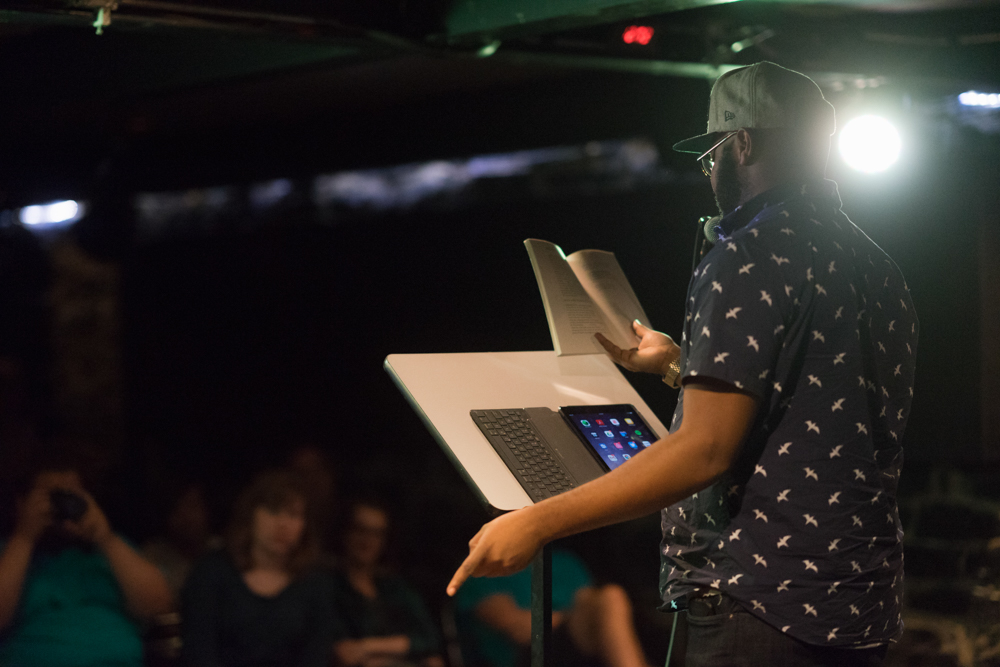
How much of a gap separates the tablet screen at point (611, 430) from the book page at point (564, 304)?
12cm

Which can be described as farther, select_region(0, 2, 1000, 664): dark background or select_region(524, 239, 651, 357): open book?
select_region(0, 2, 1000, 664): dark background

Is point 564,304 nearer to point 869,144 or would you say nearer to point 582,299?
point 582,299

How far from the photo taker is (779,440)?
1217 millimetres

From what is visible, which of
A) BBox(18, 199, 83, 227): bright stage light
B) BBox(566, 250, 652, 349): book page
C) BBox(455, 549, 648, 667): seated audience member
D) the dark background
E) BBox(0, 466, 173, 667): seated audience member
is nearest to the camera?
BBox(566, 250, 652, 349): book page

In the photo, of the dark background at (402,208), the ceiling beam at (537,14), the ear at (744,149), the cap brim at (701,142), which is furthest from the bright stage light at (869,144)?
the ear at (744,149)

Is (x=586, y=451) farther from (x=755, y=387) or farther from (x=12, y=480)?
(x=12, y=480)

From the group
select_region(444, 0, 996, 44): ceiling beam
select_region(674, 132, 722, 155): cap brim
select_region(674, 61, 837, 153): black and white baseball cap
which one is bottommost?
select_region(674, 132, 722, 155): cap brim

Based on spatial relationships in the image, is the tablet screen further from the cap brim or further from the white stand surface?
the cap brim

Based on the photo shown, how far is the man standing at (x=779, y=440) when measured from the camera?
1163 mm

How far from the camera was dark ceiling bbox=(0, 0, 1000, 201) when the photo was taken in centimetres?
241

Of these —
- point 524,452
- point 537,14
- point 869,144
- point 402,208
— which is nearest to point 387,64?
point 402,208

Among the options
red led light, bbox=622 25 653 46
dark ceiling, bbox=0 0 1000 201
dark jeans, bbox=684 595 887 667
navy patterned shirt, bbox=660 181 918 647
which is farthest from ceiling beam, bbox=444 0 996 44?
dark jeans, bbox=684 595 887 667

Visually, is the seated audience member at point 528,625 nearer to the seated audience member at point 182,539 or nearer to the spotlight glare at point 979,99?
the seated audience member at point 182,539

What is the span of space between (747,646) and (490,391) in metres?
0.65
